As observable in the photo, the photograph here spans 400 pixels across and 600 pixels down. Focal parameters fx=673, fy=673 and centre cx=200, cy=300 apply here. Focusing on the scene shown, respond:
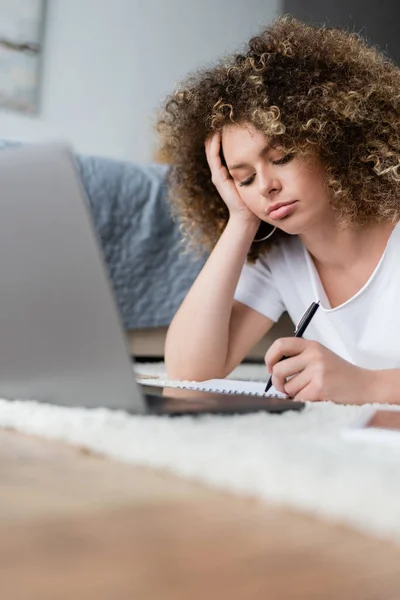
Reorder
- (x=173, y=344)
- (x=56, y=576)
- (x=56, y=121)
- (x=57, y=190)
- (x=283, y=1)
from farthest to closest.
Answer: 1. (x=283, y=1)
2. (x=56, y=121)
3. (x=173, y=344)
4. (x=57, y=190)
5. (x=56, y=576)

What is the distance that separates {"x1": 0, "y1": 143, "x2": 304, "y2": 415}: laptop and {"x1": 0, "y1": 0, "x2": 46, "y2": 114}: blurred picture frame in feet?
9.92

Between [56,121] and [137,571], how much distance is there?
11.3 ft

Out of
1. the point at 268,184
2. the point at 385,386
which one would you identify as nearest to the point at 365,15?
the point at 268,184

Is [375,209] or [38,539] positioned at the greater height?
[38,539]

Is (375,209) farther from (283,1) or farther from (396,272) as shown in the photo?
(283,1)

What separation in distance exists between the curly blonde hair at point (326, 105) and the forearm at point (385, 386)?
0.39m

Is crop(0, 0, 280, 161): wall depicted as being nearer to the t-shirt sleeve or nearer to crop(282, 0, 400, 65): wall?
crop(282, 0, 400, 65): wall

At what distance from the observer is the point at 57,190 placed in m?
0.44

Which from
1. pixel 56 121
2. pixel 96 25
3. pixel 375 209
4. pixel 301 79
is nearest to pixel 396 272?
pixel 375 209

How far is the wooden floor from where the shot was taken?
21 centimetres

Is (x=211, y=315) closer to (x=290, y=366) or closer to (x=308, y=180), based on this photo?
(x=308, y=180)

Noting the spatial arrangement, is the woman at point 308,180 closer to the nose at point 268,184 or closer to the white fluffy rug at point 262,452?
the nose at point 268,184

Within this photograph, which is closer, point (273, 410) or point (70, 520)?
point (70, 520)

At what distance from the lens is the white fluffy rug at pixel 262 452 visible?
0.98 ft
